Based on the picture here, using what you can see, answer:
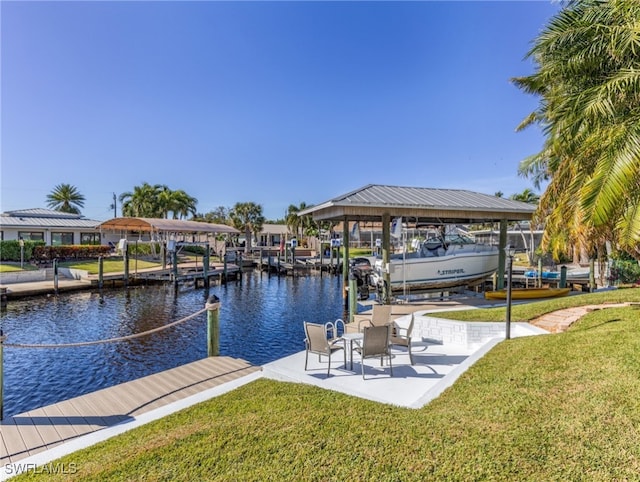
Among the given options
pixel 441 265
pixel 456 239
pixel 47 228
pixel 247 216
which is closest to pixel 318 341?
pixel 441 265

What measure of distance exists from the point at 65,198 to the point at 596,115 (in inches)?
2953

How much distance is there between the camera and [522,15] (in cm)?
1137

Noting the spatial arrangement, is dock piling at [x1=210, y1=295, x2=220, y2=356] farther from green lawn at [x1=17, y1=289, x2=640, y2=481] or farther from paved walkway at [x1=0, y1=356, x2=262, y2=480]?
green lawn at [x1=17, y1=289, x2=640, y2=481]

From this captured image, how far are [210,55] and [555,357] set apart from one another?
50.6ft

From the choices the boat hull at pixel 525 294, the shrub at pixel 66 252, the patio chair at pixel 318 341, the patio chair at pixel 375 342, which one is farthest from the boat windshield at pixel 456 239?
the shrub at pixel 66 252

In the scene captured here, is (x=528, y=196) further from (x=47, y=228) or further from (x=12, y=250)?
(x=47, y=228)

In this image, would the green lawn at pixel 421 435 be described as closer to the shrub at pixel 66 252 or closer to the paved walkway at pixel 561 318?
the paved walkway at pixel 561 318

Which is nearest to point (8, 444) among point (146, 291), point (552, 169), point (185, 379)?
point (185, 379)

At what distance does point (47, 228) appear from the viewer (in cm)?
3381

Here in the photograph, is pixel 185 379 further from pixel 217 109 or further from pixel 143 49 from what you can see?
pixel 217 109

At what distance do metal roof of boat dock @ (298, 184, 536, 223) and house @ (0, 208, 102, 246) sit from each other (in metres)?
29.0

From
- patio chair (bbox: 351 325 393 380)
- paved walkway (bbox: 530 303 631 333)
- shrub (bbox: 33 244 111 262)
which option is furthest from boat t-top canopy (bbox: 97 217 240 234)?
paved walkway (bbox: 530 303 631 333)

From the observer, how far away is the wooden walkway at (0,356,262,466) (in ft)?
14.3

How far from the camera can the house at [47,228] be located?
3231 cm
